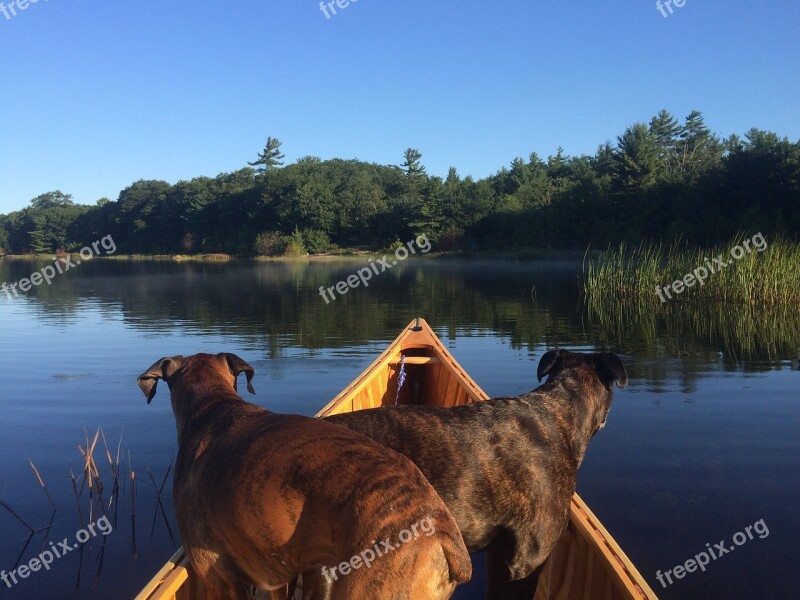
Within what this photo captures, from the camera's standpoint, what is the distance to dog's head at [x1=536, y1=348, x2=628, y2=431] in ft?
12.3

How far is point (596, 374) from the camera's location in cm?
382

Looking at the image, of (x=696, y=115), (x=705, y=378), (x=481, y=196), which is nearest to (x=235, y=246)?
(x=481, y=196)

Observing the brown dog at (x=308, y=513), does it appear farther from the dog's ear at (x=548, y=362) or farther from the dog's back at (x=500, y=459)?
the dog's ear at (x=548, y=362)

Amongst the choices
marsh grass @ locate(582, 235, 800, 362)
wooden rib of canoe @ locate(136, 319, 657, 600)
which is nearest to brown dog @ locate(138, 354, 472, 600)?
wooden rib of canoe @ locate(136, 319, 657, 600)

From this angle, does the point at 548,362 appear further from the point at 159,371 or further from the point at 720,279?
the point at 720,279

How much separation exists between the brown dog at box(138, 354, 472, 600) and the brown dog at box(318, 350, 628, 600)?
32.5 inches

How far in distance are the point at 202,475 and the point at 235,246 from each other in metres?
81.3

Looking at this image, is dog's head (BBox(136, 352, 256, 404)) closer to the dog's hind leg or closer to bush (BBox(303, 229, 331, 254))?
the dog's hind leg

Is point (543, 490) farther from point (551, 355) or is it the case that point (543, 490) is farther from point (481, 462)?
point (551, 355)

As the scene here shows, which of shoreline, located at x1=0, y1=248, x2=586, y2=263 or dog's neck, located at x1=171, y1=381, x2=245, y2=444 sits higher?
shoreline, located at x1=0, y1=248, x2=586, y2=263

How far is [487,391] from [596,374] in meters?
6.15

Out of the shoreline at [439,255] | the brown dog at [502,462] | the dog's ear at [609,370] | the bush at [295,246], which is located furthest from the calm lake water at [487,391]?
the bush at [295,246]

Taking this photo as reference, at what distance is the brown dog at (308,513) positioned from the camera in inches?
78.2

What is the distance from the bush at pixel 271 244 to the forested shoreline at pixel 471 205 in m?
0.12
